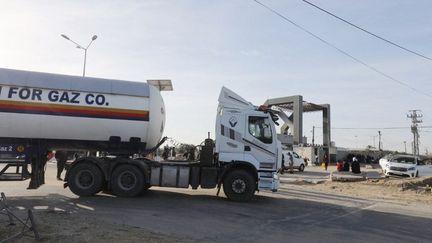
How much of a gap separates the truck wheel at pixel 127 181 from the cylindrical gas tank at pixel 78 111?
31.1 inches

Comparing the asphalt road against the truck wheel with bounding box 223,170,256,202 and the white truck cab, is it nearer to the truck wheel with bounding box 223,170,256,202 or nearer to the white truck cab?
the truck wheel with bounding box 223,170,256,202

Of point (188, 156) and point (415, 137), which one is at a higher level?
point (415, 137)

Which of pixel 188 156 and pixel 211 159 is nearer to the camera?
pixel 211 159

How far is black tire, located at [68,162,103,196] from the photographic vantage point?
1538 cm

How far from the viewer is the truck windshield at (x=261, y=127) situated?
52.7 feet

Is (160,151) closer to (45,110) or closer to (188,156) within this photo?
(188,156)

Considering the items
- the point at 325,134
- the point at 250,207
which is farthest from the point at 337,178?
the point at 325,134

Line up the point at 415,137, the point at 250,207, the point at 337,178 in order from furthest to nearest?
the point at 415,137, the point at 337,178, the point at 250,207

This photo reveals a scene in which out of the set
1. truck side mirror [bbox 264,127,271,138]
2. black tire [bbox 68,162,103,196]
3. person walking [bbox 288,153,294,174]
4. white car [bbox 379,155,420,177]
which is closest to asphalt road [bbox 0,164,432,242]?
black tire [bbox 68,162,103,196]

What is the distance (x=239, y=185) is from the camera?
15.7 metres

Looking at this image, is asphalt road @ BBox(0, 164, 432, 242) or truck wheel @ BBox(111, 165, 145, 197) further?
truck wheel @ BBox(111, 165, 145, 197)

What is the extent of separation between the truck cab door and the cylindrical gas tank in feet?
10.6

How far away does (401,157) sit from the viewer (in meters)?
33.1

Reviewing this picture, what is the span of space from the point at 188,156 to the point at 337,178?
505 inches
